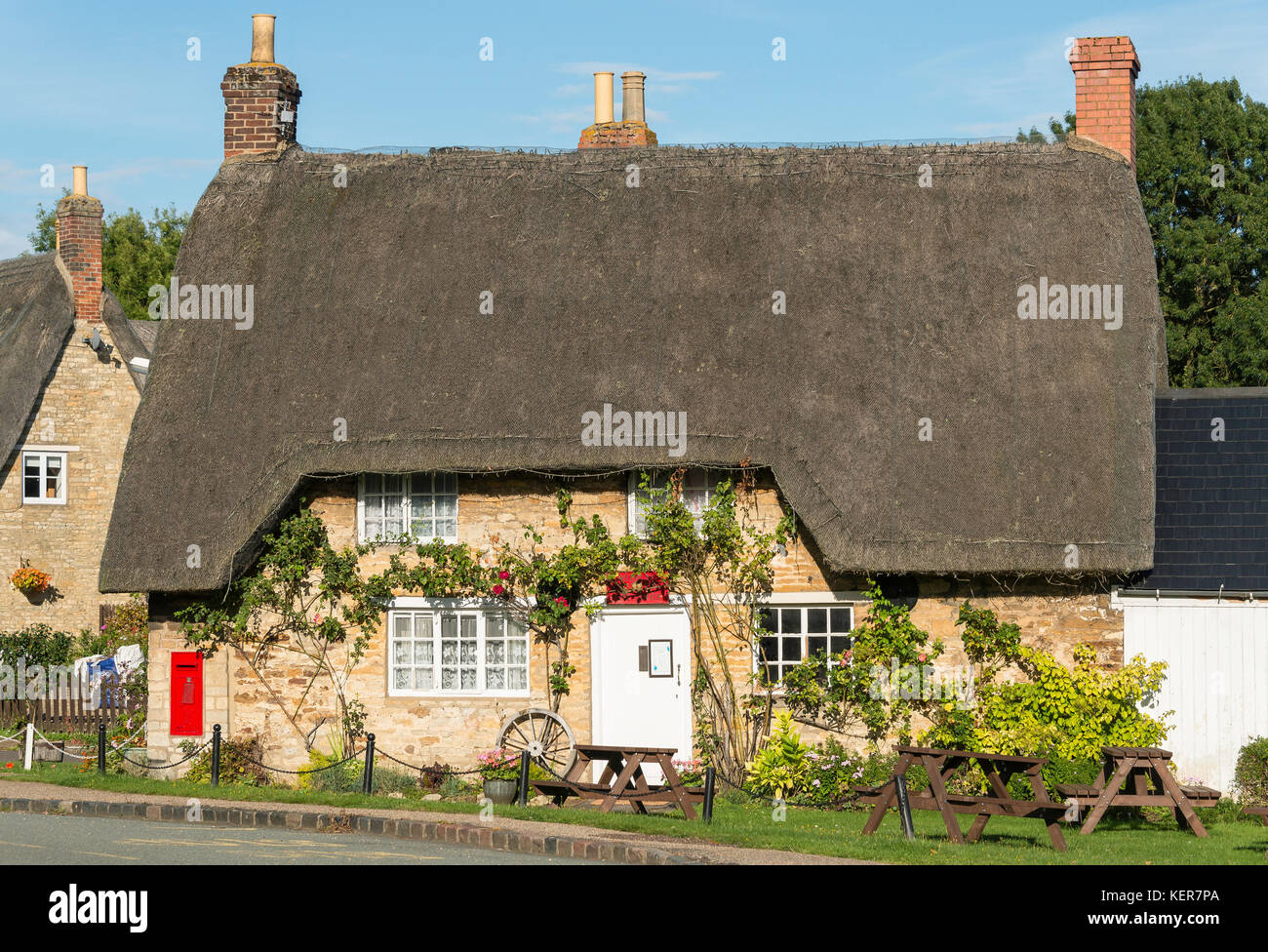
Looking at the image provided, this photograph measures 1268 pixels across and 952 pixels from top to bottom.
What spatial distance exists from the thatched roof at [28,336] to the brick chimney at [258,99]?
9.89 m

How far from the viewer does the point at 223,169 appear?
66.2ft

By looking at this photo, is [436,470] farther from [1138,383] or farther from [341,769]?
[1138,383]

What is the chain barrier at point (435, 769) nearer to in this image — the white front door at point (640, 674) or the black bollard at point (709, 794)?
the white front door at point (640, 674)

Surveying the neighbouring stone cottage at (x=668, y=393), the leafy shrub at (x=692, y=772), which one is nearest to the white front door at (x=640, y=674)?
the neighbouring stone cottage at (x=668, y=393)

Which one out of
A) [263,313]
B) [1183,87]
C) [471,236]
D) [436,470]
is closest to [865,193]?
[471,236]

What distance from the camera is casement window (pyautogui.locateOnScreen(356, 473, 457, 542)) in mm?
17656

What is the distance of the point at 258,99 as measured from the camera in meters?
20.3

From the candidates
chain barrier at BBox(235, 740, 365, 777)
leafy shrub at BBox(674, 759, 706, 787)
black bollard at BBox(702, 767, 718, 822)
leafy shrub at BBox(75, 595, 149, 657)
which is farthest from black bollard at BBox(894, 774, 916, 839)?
leafy shrub at BBox(75, 595, 149, 657)

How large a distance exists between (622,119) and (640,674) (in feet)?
27.8

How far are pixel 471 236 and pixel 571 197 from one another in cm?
139

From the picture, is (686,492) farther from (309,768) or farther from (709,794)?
(309,768)

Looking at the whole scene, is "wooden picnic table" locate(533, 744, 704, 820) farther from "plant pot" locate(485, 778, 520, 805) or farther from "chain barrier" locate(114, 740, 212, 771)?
"chain barrier" locate(114, 740, 212, 771)

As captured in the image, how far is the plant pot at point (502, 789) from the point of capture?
16.1 metres

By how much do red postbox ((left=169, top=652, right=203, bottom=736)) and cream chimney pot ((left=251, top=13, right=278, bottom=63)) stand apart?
8.04 meters
